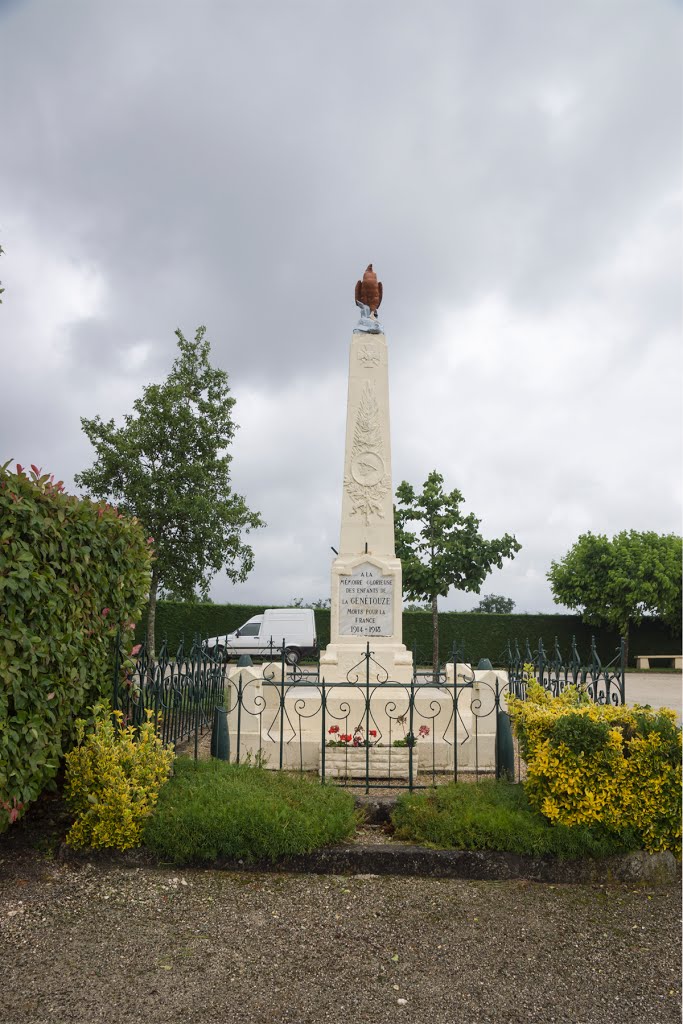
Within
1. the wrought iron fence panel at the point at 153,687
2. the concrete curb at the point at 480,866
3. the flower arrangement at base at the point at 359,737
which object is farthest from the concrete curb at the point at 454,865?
the flower arrangement at base at the point at 359,737

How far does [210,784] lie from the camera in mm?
5055

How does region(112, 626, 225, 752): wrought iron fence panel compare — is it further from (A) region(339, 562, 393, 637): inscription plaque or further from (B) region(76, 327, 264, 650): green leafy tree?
(B) region(76, 327, 264, 650): green leafy tree

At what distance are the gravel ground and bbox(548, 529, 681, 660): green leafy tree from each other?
22.9 metres

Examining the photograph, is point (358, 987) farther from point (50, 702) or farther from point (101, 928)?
point (50, 702)

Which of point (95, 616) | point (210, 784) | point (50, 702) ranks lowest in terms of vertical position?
point (210, 784)

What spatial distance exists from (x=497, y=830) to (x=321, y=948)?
1.54m

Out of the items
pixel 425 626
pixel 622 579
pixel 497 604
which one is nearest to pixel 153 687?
pixel 425 626

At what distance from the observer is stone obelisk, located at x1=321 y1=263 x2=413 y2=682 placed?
8797 mm

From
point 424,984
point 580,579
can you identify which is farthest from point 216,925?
point 580,579

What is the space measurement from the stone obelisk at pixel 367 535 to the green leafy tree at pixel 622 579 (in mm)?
18824

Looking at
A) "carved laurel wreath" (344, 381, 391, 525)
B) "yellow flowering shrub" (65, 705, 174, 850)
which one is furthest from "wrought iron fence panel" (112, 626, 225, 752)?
"carved laurel wreath" (344, 381, 391, 525)

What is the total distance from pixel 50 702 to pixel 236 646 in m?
17.6

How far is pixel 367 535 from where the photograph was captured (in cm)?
943

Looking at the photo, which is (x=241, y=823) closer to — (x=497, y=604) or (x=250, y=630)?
(x=250, y=630)
